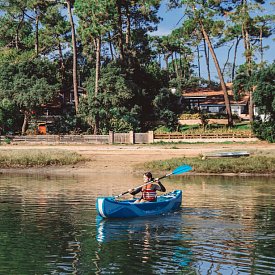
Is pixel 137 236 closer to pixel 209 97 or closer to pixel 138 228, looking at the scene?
pixel 138 228

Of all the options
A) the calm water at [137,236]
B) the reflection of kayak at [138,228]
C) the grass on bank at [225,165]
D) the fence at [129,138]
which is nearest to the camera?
the calm water at [137,236]

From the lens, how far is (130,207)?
22.8 metres

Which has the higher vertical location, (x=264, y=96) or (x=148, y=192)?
(x=264, y=96)

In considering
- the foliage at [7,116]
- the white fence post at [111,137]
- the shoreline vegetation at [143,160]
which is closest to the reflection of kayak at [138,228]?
the shoreline vegetation at [143,160]

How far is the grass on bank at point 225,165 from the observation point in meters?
41.8

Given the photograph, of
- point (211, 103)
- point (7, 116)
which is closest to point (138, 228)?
point (7, 116)

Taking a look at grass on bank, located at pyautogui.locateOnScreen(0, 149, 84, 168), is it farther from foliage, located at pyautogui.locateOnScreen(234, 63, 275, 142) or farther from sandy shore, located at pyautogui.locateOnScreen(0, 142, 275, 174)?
foliage, located at pyautogui.locateOnScreen(234, 63, 275, 142)

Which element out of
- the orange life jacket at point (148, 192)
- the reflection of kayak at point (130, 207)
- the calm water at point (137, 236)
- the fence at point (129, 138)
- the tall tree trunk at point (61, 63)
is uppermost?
the tall tree trunk at point (61, 63)

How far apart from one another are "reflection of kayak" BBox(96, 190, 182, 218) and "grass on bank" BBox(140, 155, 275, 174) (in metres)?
17.5

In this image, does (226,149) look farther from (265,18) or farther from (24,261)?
(24,261)

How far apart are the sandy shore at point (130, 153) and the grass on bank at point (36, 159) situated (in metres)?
0.92

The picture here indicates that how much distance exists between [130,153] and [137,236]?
3078 centimetres

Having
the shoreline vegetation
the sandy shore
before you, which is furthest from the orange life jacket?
the sandy shore

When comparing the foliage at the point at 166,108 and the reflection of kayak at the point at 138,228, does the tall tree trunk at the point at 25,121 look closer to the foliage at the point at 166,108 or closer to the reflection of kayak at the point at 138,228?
the foliage at the point at 166,108
